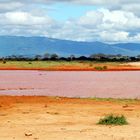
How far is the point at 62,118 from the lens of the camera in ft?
57.7

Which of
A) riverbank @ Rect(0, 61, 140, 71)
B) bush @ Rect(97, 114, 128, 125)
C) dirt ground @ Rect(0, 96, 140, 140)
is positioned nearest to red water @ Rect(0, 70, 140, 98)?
dirt ground @ Rect(0, 96, 140, 140)

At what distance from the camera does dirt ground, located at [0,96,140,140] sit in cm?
1380

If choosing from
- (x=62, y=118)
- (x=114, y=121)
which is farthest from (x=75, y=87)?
(x=114, y=121)

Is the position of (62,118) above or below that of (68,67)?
below

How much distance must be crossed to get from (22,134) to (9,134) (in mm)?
342

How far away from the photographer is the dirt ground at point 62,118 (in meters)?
13.8

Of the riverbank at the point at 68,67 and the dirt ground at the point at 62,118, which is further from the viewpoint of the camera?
the riverbank at the point at 68,67

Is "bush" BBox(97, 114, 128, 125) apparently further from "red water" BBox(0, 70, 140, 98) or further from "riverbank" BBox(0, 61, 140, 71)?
"riverbank" BBox(0, 61, 140, 71)

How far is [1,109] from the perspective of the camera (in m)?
20.6

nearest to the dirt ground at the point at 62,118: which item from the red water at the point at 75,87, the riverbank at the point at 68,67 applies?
the red water at the point at 75,87

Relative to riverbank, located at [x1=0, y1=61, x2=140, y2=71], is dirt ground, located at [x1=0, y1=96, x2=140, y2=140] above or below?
below

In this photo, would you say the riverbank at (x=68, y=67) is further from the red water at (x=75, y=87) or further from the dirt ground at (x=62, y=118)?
the dirt ground at (x=62, y=118)

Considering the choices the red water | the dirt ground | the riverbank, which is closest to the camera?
the dirt ground

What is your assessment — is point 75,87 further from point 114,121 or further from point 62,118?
point 114,121
